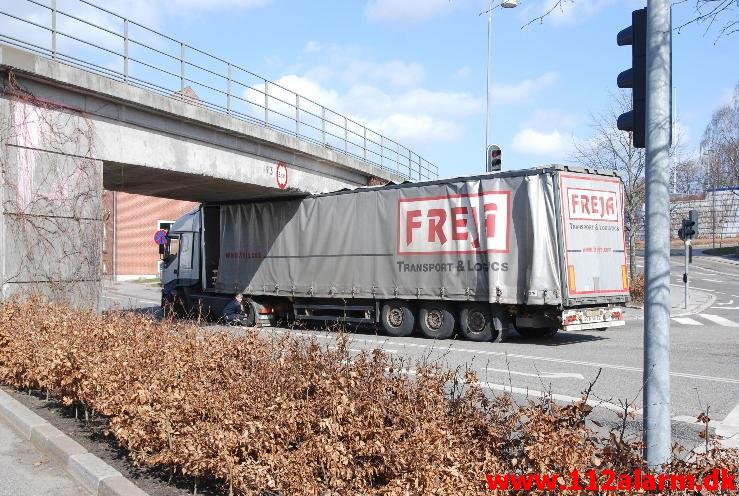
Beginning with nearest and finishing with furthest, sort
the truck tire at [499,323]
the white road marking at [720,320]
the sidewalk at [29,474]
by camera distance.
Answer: the sidewalk at [29,474]
the truck tire at [499,323]
the white road marking at [720,320]

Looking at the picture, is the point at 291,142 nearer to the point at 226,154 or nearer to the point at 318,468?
the point at 226,154

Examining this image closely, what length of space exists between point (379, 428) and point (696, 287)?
114 feet

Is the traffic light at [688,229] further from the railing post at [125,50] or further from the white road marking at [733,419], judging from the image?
the railing post at [125,50]

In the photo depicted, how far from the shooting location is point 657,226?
3.69 m

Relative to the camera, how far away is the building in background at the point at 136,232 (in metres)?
44.4

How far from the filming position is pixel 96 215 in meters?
12.0

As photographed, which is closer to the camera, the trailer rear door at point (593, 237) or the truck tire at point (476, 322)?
the trailer rear door at point (593, 237)

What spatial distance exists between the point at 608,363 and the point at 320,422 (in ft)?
26.5

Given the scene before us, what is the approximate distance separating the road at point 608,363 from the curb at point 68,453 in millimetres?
1987

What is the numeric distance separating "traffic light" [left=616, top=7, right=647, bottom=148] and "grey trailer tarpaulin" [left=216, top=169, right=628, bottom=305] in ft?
28.9

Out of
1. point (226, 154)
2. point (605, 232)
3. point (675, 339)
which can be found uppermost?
point (226, 154)

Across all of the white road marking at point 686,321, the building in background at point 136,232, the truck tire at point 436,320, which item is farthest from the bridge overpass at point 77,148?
the building in background at point 136,232

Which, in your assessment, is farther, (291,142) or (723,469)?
(291,142)

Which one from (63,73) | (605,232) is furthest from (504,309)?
(63,73)
